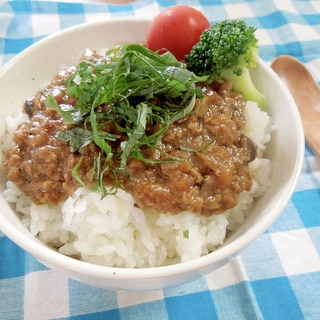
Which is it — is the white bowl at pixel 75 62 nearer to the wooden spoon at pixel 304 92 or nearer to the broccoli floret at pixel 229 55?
the broccoli floret at pixel 229 55

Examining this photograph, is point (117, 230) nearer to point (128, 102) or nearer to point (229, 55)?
point (128, 102)

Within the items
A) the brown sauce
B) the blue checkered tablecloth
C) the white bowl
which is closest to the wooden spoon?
the blue checkered tablecloth

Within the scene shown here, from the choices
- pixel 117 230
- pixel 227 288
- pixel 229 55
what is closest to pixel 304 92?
pixel 229 55

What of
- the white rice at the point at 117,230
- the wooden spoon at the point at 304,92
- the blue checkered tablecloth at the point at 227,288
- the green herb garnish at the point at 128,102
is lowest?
the blue checkered tablecloth at the point at 227,288

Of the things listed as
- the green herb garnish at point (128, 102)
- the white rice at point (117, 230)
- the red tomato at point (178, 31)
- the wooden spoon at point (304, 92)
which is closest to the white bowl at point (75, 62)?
the white rice at point (117, 230)

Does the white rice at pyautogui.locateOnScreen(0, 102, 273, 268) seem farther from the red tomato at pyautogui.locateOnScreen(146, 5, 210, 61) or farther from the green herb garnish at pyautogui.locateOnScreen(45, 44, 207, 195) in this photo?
the red tomato at pyautogui.locateOnScreen(146, 5, 210, 61)

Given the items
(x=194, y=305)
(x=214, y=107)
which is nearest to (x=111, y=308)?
(x=194, y=305)
